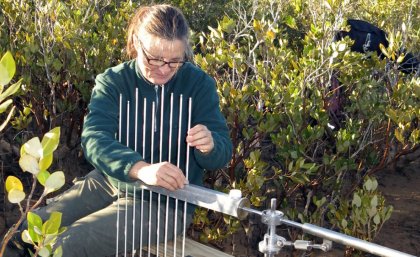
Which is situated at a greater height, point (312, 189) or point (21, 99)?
point (21, 99)

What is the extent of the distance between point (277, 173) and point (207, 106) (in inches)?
31.7

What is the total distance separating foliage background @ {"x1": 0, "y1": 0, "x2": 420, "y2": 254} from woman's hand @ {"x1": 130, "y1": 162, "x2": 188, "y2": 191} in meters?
1.18

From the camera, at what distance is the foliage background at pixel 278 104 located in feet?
12.2

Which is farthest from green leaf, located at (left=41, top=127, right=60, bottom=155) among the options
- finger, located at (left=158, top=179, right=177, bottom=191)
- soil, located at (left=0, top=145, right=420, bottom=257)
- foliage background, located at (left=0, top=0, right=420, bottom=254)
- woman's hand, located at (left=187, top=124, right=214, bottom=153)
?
soil, located at (left=0, top=145, right=420, bottom=257)

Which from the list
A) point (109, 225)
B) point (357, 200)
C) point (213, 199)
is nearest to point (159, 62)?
point (109, 225)

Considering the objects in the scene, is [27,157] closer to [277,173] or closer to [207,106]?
[207,106]

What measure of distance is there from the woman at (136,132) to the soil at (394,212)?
111 centimetres

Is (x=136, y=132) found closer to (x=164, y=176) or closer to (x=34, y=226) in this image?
(x=164, y=176)

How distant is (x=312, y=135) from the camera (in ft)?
12.1

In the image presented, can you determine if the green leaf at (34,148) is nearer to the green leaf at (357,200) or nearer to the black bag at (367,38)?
the green leaf at (357,200)

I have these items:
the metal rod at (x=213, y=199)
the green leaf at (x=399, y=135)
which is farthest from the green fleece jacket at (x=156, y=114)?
the green leaf at (x=399, y=135)

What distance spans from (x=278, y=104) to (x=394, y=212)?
6.37ft

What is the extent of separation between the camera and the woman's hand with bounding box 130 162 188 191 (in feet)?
7.58

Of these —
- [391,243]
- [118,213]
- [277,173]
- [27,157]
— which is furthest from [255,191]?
[27,157]
